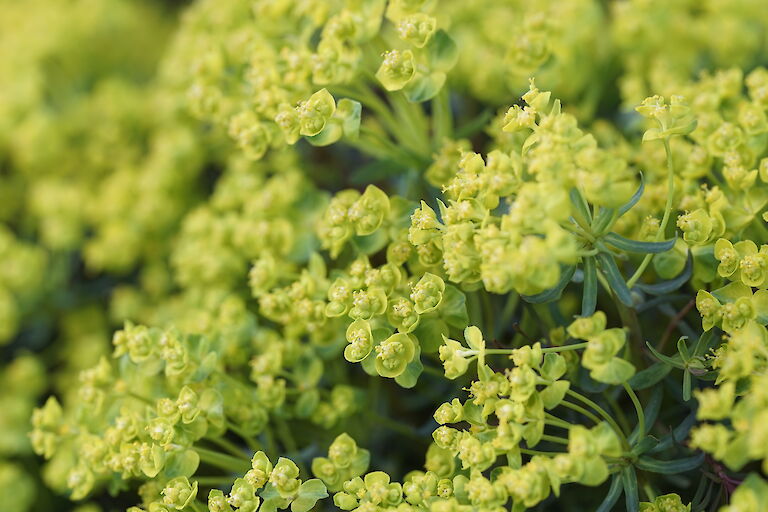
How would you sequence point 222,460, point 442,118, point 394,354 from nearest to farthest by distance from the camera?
1. point 394,354
2. point 222,460
3. point 442,118

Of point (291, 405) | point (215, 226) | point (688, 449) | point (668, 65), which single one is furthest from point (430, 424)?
point (668, 65)

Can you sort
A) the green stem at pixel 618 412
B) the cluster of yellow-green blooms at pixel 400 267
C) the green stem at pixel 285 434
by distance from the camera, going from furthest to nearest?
the green stem at pixel 285 434, the green stem at pixel 618 412, the cluster of yellow-green blooms at pixel 400 267

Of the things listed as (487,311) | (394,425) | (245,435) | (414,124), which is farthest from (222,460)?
(414,124)

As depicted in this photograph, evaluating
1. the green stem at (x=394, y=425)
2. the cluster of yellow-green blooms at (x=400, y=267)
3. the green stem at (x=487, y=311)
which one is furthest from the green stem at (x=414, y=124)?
the green stem at (x=394, y=425)

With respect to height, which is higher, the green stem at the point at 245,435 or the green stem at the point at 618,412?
the green stem at the point at 245,435

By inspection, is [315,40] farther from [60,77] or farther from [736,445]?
[736,445]

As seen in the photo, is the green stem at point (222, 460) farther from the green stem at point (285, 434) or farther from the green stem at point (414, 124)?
the green stem at point (414, 124)

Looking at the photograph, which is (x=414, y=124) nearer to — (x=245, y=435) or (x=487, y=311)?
(x=487, y=311)

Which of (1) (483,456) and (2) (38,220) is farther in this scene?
(2) (38,220)
